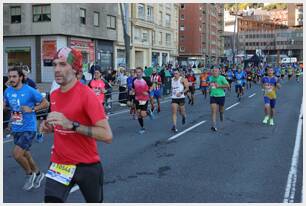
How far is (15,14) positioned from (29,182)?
33179 millimetres

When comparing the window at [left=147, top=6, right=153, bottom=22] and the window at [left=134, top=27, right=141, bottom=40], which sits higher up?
the window at [left=147, top=6, right=153, bottom=22]

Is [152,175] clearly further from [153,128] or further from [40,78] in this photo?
[40,78]

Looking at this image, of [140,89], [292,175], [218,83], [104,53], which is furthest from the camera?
[104,53]

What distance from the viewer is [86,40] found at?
39.3m

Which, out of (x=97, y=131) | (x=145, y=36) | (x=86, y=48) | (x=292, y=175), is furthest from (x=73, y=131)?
(x=145, y=36)

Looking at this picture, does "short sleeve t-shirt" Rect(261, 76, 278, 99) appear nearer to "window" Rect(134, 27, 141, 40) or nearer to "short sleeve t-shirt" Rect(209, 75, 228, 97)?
"short sleeve t-shirt" Rect(209, 75, 228, 97)

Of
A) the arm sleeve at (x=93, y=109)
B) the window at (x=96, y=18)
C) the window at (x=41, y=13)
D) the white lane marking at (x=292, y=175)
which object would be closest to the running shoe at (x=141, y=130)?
the white lane marking at (x=292, y=175)

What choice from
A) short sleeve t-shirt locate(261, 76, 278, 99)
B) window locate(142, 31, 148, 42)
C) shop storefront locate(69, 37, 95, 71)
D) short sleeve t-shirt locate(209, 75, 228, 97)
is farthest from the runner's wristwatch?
window locate(142, 31, 148, 42)

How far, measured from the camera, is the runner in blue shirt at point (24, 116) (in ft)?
21.1

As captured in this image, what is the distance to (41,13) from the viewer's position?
36094 millimetres

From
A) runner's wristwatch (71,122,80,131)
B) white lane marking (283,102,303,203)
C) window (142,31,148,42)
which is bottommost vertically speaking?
white lane marking (283,102,303,203)

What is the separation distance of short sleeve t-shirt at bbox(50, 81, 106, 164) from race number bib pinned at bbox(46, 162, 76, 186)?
1.6 inches

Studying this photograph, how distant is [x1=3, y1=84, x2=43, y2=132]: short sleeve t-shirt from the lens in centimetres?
648

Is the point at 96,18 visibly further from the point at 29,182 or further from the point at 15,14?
the point at 29,182
